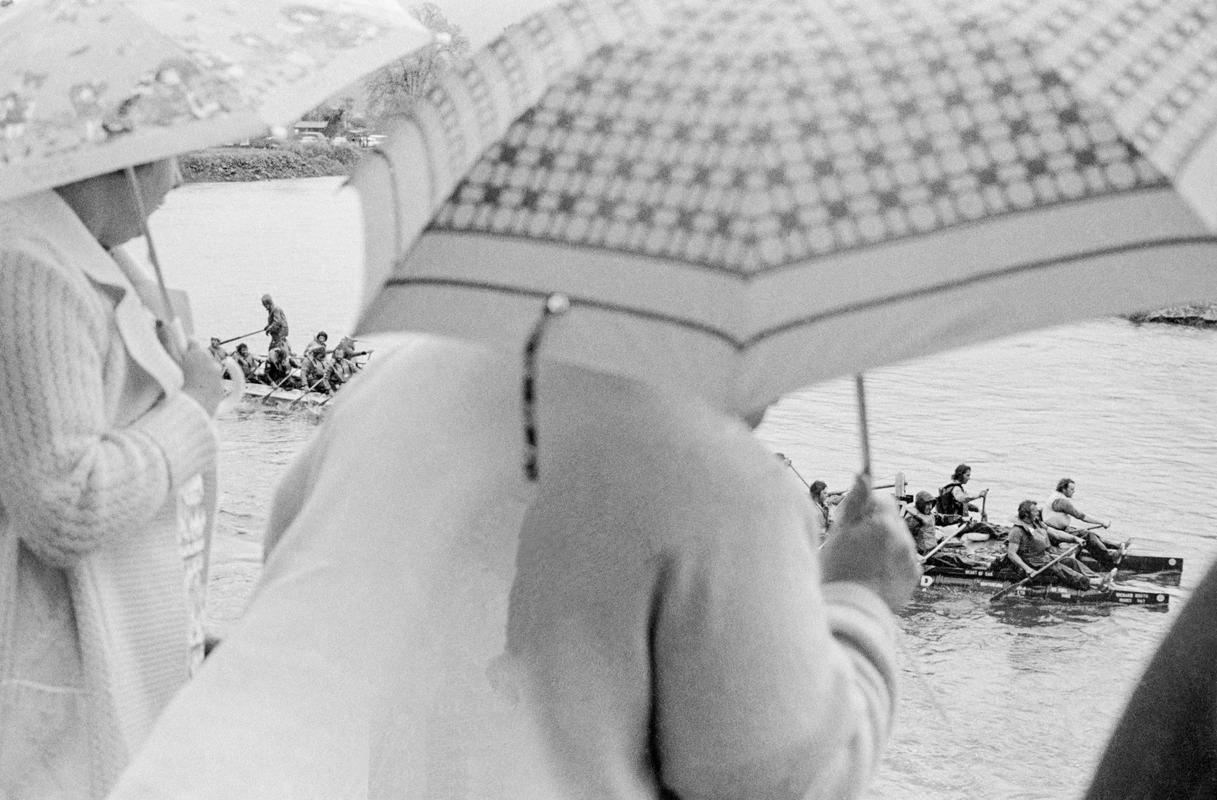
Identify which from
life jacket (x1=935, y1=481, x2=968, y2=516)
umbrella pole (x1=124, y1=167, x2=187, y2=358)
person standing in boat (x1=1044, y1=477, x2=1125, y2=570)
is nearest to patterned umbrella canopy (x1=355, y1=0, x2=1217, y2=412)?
umbrella pole (x1=124, y1=167, x2=187, y2=358)

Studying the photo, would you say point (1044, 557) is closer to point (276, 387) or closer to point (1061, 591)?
point (1061, 591)

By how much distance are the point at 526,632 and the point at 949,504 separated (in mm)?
15850

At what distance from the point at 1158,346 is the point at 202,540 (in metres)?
30.9

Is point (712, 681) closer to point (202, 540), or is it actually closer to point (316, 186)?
point (202, 540)

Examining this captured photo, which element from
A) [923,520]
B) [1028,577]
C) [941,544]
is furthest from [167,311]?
[941,544]

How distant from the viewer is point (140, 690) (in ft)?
6.74

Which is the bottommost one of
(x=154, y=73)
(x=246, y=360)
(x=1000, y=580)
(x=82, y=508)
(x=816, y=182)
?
(x=1000, y=580)

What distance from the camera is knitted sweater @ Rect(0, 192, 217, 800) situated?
1.87 m

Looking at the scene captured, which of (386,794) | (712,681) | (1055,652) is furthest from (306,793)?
(1055,652)

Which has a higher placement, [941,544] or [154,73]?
[154,73]

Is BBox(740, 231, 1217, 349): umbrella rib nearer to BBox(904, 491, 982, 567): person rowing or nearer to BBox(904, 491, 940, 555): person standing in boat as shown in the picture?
BBox(904, 491, 982, 567): person rowing

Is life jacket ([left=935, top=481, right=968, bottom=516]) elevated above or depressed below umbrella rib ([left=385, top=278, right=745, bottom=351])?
below

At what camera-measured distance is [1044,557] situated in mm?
16062

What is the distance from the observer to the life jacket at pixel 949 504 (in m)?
16.5
